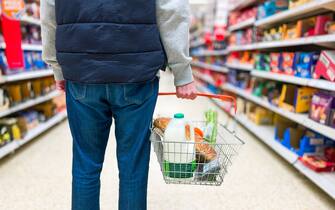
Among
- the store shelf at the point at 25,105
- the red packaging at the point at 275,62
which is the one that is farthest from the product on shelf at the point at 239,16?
the store shelf at the point at 25,105

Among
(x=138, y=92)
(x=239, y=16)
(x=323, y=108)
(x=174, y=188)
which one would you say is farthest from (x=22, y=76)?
(x=239, y=16)

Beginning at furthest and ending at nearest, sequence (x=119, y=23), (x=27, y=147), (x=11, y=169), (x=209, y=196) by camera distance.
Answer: (x=27, y=147), (x=11, y=169), (x=209, y=196), (x=119, y=23)

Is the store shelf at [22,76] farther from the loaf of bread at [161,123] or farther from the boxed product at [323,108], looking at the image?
the boxed product at [323,108]

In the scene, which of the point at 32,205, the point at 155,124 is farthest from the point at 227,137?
the point at 32,205

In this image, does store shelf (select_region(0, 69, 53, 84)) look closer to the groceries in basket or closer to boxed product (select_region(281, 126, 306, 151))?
the groceries in basket

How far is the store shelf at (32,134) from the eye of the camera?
2402 millimetres

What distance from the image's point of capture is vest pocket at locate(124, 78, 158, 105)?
1.02 m

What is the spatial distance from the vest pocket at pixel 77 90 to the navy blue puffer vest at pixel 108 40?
0.05m

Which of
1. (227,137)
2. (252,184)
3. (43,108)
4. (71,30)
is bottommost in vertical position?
(252,184)

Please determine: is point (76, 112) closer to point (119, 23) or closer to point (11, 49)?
point (119, 23)

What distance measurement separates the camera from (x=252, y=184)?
211 centimetres

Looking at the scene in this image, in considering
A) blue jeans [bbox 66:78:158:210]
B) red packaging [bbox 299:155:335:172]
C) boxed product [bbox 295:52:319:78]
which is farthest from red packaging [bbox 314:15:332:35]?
blue jeans [bbox 66:78:158:210]

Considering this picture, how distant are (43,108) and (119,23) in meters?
2.93

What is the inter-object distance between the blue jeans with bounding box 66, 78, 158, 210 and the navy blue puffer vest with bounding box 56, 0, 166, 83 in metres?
0.07
